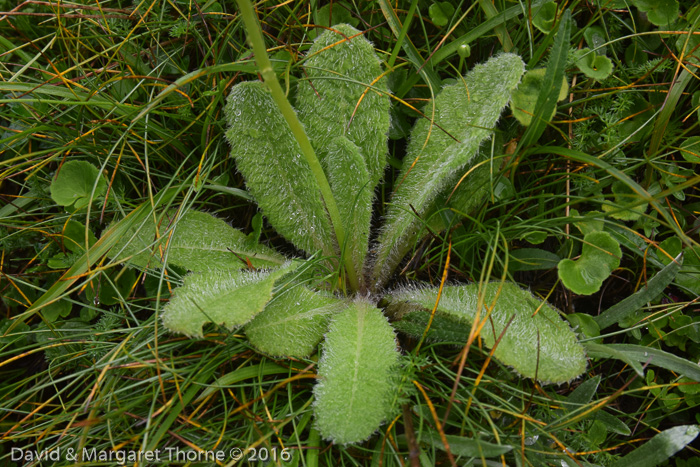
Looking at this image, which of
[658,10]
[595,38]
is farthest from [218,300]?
[658,10]

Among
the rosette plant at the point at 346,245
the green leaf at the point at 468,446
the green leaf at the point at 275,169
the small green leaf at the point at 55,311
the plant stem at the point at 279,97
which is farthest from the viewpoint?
the small green leaf at the point at 55,311

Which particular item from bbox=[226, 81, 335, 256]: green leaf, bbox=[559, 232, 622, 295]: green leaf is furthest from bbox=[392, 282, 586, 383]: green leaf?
bbox=[226, 81, 335, 256]: green leaf

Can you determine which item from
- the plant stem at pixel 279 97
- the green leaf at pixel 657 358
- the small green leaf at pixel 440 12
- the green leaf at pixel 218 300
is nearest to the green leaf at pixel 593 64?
the small green leaf at pixel 440 12

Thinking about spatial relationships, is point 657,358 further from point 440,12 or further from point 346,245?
point 440,12

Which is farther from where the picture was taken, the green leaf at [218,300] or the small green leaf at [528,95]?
the small green leaf at [528,95]

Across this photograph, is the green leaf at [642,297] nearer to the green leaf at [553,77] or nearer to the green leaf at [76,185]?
the green leaf at [553,77]

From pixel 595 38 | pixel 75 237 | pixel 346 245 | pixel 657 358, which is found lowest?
pixel 657 358
